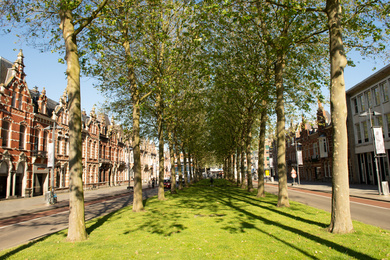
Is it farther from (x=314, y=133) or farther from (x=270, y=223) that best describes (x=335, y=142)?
(x=314, y=133)

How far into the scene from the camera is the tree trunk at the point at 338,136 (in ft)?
25.4

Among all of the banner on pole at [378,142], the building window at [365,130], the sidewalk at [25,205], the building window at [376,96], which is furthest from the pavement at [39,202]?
the building window at [376,96]

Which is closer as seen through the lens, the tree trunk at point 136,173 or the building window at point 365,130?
the tree trunk at point 136,173

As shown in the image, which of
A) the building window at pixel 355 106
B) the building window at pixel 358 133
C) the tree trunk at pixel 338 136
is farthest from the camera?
the building window at pixel 355 106

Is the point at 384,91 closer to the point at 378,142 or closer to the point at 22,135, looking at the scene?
the point at 378,142

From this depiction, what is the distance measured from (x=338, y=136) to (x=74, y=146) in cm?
836

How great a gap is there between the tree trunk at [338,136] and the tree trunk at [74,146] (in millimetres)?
7852

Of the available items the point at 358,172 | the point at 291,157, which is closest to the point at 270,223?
the point at 358,172

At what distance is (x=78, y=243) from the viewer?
7.82m

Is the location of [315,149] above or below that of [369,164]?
above

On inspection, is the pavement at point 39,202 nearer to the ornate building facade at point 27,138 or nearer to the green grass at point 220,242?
the ornate building facade at point 27,138

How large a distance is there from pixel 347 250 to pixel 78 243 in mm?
7313

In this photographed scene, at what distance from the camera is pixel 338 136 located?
8.03 meters

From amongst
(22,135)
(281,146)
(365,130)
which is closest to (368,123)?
(365,130)
